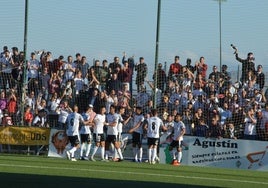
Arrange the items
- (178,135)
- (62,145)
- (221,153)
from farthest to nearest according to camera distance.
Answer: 1. (62,145)
2. (178,135)
3. (221,153)

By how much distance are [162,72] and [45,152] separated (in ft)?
18.1

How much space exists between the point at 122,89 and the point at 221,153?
4.63m

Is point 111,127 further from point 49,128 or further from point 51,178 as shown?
point 51,178

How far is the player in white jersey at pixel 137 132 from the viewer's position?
2727 cm

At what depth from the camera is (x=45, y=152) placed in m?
28.5

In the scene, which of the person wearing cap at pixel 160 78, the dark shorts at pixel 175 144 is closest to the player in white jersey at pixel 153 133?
the dark shorts at pixel 175 144

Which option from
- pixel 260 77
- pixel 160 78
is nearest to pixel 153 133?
pixel 160 78

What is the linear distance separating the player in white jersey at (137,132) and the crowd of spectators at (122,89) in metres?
0.62

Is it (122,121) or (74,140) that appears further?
(122,121)

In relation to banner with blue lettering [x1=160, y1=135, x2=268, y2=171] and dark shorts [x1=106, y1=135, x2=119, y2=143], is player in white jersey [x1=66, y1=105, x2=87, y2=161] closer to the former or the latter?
dark shorts [x1=106, y1=135, x2=119, y2=143]

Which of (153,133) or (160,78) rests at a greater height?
(160,78)

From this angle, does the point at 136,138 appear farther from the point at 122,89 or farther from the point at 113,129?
the point at 122,89

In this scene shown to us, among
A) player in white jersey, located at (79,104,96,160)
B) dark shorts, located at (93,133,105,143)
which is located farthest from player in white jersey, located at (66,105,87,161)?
dark shorts, located at (93,133,105,143)

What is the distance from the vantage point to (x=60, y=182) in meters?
14.5
